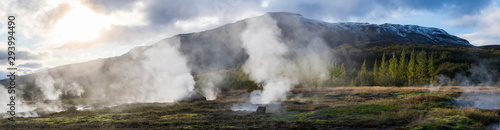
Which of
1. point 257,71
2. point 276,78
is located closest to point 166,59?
point 257,71

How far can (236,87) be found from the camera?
98562 mm

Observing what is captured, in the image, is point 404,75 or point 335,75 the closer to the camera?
point 404,75

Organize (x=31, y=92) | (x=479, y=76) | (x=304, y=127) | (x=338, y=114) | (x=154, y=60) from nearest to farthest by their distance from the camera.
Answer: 1. (x=304, y=127)
2. (x=338, y=114)
3. (x=154, y=60)
4. (x=31, y=92)
5. (x=479, y=76)

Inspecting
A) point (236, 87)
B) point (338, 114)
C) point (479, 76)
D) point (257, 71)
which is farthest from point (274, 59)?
point (479, 76)

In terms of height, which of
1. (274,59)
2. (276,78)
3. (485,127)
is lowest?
(485,127)

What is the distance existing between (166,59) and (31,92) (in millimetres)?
50836

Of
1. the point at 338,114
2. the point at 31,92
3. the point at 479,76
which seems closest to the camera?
the point at 338,114

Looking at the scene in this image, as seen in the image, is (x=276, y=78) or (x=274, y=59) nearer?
(x=276, y=78)

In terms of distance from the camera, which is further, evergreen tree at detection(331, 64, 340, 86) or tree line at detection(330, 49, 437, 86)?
evergreen tree at detection(331, 64, 340, 86)

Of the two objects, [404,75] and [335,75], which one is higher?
[335,75]

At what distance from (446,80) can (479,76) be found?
2421cm

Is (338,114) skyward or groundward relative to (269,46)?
groundward

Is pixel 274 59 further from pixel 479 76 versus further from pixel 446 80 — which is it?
pixel 479 76

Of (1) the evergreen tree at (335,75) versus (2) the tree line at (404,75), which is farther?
(1) the evergreen tree at (335,75)
